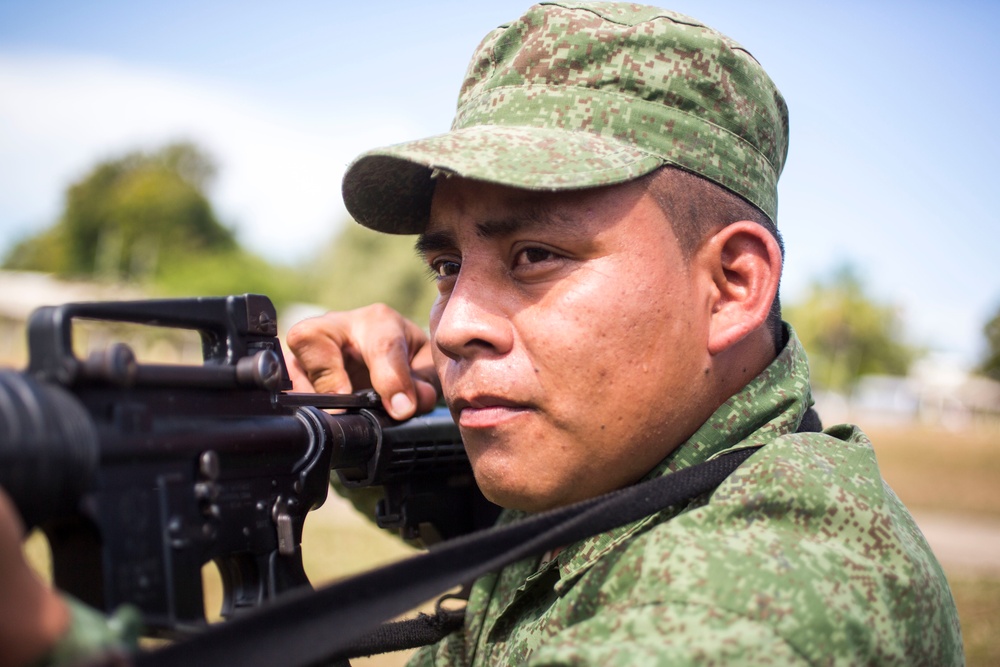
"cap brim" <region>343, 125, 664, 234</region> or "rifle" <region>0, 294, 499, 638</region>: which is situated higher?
"cap brim" <region>343, 125, 664, 234</region>

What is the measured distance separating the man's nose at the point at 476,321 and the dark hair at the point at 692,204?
469 millimetres

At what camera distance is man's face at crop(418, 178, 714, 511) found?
2074mm

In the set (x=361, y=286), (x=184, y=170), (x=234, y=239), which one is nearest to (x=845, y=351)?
(x=361, y=286)

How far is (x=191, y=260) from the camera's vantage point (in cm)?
7219

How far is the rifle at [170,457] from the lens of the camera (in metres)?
1.37

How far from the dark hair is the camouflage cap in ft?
0.09

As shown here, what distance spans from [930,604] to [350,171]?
1.81 m

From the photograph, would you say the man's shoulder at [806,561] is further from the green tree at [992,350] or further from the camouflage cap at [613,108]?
the green tree at [992,350]

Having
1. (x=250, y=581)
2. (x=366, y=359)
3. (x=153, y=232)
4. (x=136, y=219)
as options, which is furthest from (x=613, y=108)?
(x=136, y=219)

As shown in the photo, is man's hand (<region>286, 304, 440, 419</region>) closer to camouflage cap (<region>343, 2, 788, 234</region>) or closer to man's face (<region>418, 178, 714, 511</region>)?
man's face (<region>418, 178, 714, 511</region>)

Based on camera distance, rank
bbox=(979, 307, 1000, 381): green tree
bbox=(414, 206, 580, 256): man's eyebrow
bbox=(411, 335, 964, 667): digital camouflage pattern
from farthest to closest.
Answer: bbox=(979, 307, 1000, 381): green tree < bbox=(414, 206, 580, 256): man's eyebrow < bbox=(411, 335, 964, 667): digital camouflage pattern

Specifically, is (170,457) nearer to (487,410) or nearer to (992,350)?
(487,410)

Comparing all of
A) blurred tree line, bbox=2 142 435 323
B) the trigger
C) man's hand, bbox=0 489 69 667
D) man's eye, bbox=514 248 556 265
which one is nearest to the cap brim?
man's eye, bbox=514 248 556 265

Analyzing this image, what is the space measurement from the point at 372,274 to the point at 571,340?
4908cm
